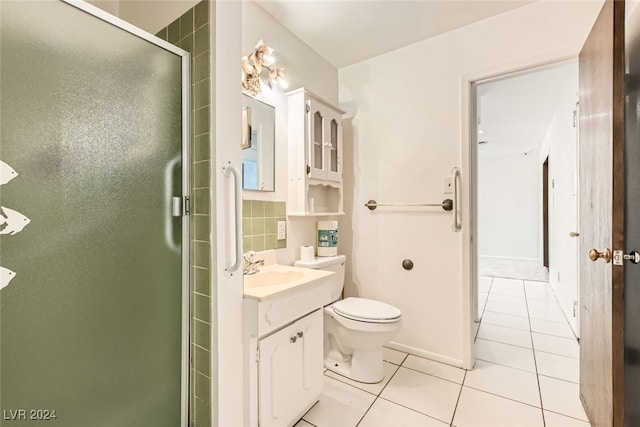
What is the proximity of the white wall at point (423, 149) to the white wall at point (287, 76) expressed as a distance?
0.45 metres

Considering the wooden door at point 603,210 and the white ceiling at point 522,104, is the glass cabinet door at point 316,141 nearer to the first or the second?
the white ceiling at point 522,104

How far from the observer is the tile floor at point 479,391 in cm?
156

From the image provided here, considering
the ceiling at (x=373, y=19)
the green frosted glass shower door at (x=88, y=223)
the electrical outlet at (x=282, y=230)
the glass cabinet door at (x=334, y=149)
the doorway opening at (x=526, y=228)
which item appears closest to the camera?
the green frosted glass shower door at (x=88, y=223)

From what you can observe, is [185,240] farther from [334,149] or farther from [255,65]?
[334,149]

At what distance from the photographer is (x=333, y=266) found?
225 centimetres

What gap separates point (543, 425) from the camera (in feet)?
4.94

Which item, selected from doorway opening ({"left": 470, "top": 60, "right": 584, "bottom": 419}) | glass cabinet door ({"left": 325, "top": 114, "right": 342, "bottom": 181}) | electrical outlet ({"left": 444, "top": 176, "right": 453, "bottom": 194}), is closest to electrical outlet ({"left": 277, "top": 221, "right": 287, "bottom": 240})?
glass cabinet door ({"left": 325, "top": 114, "right": 342, "bottom": 181})

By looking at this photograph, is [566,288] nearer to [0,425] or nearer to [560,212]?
[560,212]

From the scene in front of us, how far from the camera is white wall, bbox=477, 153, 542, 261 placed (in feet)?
20.1

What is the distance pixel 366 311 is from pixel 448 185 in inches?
42.1

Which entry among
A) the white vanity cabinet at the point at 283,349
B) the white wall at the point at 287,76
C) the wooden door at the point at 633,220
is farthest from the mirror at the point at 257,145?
the wooden door at the point at 633,220

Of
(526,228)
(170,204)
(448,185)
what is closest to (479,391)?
(448,185)

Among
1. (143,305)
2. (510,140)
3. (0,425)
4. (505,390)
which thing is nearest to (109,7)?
(143,305)

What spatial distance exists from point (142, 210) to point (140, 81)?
49cm
